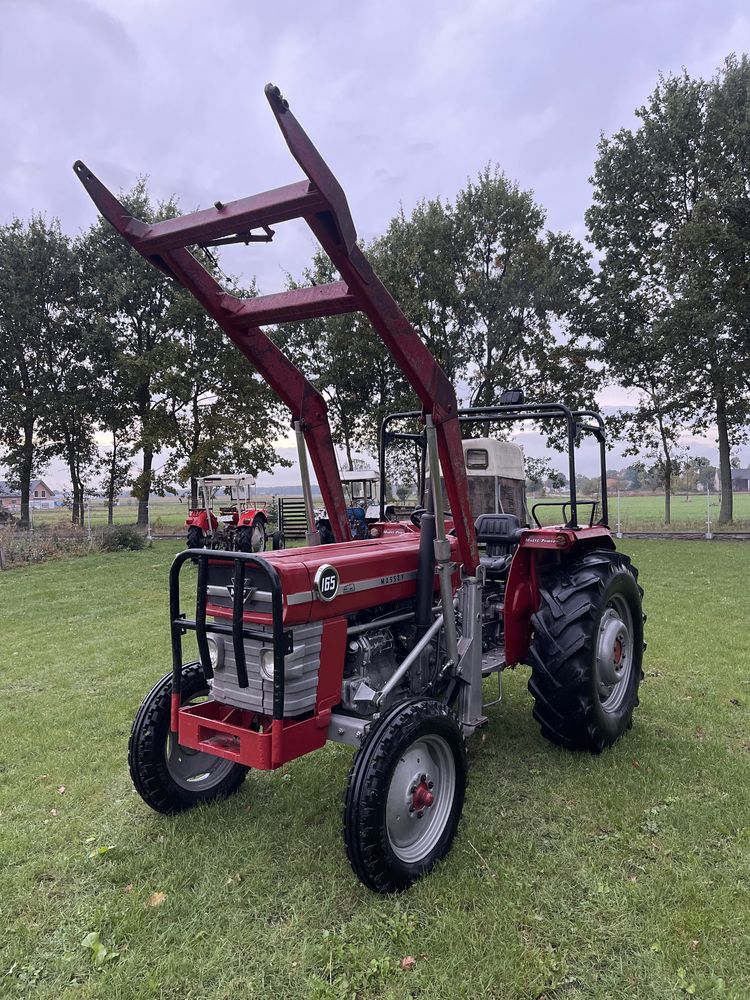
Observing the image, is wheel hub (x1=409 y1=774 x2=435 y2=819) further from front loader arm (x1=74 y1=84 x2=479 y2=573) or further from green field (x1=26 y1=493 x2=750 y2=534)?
green field (x1=26 y1=493 x2=750 y2=534)

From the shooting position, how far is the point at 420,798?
A: 2770 millimetres

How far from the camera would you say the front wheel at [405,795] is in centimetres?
248

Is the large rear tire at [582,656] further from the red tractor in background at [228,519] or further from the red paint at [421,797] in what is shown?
the red tractor in background at [228,519]

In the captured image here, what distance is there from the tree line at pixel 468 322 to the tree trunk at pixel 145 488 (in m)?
0.11

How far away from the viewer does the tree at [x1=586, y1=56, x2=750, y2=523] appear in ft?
53.3

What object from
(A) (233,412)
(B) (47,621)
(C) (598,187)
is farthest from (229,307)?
(C) (598,187)

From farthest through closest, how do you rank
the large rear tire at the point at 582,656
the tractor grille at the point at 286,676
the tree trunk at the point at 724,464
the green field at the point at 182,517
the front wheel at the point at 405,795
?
the green field at the point at 182,517 < the tree trunk at the point at 724,464 < the large rear tire at the point at 582,656 < the tractor grille at the point at 286,676 < the front wheel at the point at 405,795

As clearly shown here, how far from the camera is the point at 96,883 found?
274 centimetres

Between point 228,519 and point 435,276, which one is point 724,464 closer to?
point 435,276

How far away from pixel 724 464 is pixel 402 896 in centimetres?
1928

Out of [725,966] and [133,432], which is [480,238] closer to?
[133,432]

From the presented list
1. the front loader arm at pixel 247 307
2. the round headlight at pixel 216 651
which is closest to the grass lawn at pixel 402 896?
the round headlight at pixel 216 651

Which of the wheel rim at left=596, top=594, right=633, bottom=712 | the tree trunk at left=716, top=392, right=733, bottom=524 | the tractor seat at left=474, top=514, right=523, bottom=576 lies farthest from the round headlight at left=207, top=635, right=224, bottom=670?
the tree trunk at left=716, top=392, right=733, bottom=524

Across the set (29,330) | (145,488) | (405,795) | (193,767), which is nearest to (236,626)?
(405,795)
